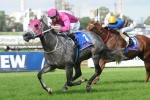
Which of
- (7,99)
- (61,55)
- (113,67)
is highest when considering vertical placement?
(61,55)

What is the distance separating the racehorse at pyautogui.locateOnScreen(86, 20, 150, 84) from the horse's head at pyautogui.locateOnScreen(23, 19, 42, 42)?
3.94 meters

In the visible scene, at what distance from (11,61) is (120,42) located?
8388 mm

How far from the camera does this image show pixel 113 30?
545 inches

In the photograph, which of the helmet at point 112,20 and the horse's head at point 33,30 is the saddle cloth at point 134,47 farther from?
the horse's head at point 33,30

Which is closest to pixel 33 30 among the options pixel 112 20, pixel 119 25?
pixel 112 20

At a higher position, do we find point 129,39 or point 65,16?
point 65,16

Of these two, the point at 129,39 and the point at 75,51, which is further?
the point at 129,39

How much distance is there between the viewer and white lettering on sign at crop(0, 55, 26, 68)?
20570 mm

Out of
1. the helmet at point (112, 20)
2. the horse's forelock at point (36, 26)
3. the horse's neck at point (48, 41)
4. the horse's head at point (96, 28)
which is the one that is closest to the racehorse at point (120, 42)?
the horse's head at point (96, 28)

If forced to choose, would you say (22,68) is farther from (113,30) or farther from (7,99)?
(7,99)

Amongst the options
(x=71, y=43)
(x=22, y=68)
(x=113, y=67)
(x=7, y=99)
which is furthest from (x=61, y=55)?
(x=113, y=67)

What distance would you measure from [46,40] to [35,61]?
11437mm

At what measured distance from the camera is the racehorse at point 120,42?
1359cm

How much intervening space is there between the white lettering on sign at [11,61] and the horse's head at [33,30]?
35.9 ft
